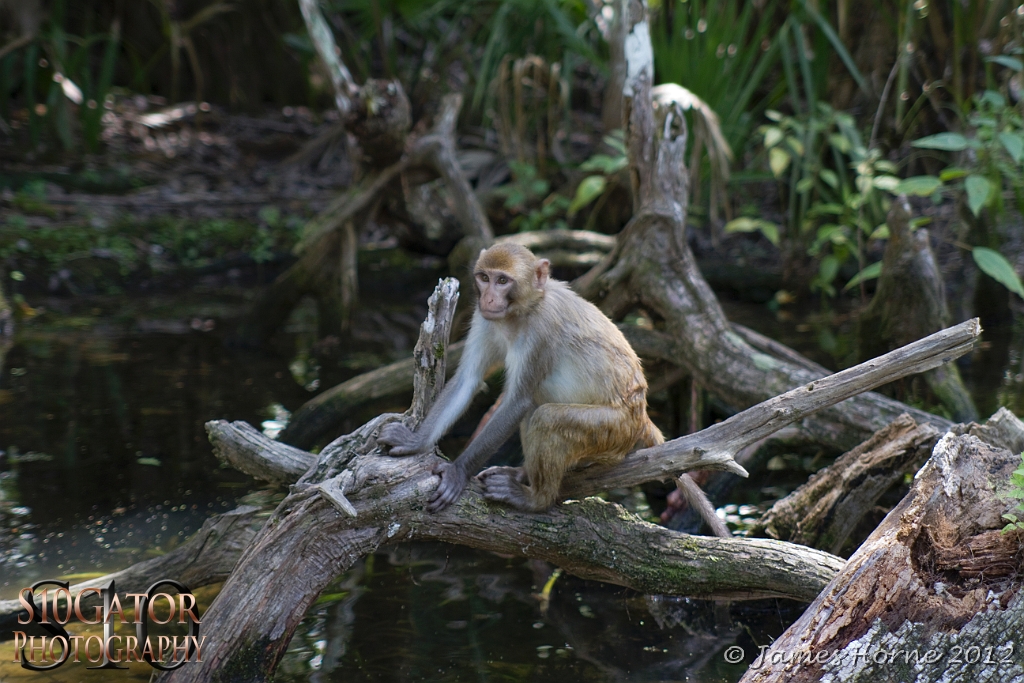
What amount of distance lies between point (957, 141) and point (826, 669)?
4037 mm

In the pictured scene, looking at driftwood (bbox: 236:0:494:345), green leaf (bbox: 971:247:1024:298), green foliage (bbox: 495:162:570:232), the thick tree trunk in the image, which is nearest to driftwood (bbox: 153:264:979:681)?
the thick tree trunk

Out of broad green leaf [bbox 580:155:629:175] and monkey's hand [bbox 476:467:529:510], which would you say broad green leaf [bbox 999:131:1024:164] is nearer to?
broad green leaf [bbox 580:155:629:175]

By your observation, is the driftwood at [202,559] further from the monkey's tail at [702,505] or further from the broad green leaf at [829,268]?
the broad green leaf at [829,268]

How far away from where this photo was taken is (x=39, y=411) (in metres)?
7.05

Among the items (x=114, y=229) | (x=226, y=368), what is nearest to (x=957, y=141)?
(x=226, y=368)

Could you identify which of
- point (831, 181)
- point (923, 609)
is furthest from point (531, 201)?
point (923, 609)

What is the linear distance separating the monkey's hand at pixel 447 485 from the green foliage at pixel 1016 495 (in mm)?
1996

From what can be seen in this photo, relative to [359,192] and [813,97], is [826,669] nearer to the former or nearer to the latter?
[359,192]

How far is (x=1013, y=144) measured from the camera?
19.1 feet

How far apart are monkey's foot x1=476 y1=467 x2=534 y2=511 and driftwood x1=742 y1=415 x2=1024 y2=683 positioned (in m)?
1.15

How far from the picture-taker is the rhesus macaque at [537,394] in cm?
380

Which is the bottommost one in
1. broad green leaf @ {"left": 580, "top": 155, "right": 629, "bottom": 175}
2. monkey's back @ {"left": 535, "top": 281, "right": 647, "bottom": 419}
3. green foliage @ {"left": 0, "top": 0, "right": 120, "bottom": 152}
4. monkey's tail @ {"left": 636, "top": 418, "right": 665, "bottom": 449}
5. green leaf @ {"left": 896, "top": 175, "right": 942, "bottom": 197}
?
monkey's tail @ {"left": 636, "top": 418, "right": 665, "bottom": 449}

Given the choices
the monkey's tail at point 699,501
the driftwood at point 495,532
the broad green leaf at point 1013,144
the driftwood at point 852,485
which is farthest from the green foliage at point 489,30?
the driftwood at point 495,532

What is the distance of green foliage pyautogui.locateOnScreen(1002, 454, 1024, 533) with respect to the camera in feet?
9.77
